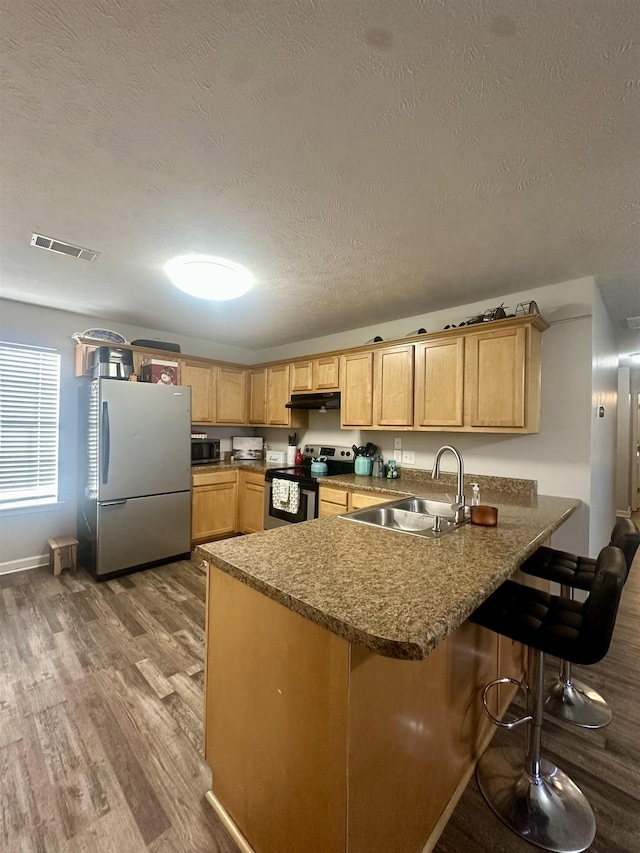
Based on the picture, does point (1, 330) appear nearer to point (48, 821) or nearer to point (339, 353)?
point (339, 353)

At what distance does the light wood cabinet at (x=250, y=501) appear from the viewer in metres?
4.09

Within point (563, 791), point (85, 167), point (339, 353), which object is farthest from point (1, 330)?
point (563, 791)

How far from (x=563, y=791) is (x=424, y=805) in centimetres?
65

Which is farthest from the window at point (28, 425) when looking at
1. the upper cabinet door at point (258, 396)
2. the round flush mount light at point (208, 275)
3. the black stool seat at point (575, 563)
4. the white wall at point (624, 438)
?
the white wall at point (624, 438)

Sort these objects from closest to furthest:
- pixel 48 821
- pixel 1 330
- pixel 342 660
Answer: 1. pixel 342 660
2. pixel 48 821
3. pixel 1 330

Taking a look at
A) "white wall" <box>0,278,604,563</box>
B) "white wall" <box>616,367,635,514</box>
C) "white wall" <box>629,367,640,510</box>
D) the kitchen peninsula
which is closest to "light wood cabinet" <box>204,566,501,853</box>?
the kitchen peninsula

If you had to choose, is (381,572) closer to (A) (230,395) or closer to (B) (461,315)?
(B) (461,315)

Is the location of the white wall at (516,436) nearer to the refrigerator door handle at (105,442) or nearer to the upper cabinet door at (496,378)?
the upper cabinet door at (496,378)

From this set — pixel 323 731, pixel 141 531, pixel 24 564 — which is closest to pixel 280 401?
pixel 141 531

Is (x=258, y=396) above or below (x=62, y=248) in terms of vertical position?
below

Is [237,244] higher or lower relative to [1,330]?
higher

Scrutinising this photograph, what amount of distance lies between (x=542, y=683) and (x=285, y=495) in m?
2.65

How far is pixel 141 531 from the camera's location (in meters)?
3.42

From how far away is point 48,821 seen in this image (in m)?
1.26
